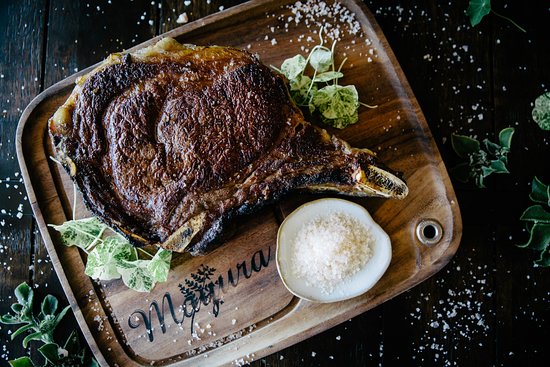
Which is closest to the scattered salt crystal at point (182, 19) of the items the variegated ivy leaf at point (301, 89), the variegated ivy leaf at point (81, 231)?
the variegated ivy leaf at point (301, 89)

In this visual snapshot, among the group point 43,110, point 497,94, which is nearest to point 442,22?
point 497,94

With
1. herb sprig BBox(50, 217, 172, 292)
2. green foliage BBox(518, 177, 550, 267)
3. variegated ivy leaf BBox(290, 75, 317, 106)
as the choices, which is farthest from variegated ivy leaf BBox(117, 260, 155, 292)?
green foliage BBox(518, 177, 550, 267)

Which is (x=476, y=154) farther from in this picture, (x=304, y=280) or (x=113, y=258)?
(x=113, y=258)

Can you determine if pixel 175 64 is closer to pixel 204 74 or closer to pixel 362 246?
pixel 204 74

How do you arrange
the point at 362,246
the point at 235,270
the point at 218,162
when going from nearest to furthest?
the point at 218,162 < the point at 362,246 < the point at 235,270

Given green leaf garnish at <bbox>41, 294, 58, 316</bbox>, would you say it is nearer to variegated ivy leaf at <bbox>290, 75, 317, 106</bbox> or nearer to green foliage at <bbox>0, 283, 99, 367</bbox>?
green foliage at <bbox>0, 283, 99, 367</bbox>

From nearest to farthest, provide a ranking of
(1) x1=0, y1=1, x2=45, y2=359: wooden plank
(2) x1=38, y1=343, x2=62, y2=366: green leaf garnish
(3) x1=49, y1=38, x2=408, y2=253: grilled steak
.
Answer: (3) x1=49, y1=38, x2=408, y2=253: grilled steak, (2) x1=38, y1=343, x2=62, y2=366: green leaf garnish, (1) x1=0, y1=1, x2=45, y2=359: wooden plank
